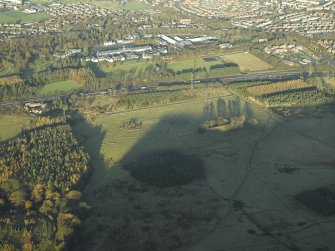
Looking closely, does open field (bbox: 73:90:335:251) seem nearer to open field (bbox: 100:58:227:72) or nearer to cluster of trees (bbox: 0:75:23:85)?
cluster of trees (bbox: 0:75:23:85)

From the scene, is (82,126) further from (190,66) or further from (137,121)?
(190,66)

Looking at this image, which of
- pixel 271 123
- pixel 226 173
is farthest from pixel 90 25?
pixel 226 173

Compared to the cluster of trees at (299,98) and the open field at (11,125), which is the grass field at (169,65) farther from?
the open field at (11,125)

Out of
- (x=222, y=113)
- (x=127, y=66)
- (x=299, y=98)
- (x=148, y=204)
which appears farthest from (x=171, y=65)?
(x=148, y=204)

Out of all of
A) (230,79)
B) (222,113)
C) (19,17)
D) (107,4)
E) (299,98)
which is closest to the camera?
(222,113)

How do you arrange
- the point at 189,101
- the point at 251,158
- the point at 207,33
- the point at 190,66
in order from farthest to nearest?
the point at 207,33
the point at 190,66
the point at 189,101
the point at 251,158

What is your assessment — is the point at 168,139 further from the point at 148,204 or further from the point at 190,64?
the point at 190,64
